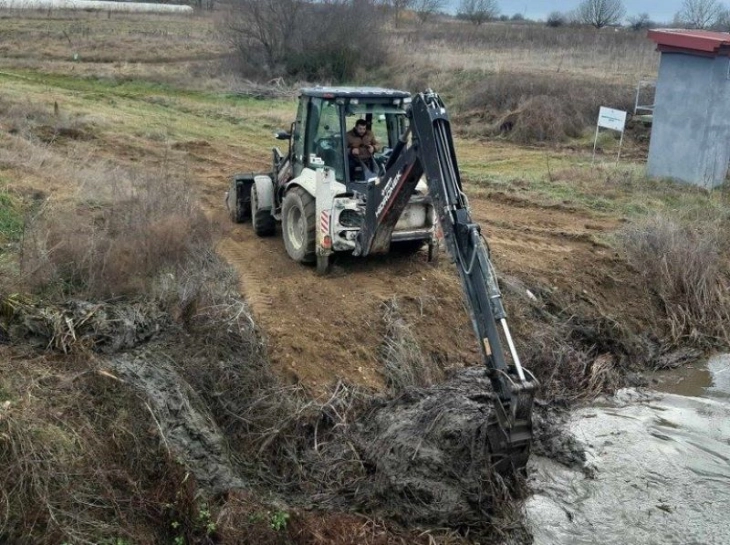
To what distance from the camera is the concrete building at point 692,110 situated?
52.9 feet

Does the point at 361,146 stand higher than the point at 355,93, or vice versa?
the point at 355,93

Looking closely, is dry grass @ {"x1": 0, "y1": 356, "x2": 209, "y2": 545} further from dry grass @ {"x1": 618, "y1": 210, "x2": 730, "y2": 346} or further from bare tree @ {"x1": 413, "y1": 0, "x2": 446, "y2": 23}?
bare tree @ {"x1": 413, "y1": 0, "x2": 446, "y2": 23}

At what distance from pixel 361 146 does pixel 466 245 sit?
3.39 meters

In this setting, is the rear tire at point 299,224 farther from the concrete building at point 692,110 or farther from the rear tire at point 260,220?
the concrete building at point 692,110

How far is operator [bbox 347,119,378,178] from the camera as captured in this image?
9.99 m

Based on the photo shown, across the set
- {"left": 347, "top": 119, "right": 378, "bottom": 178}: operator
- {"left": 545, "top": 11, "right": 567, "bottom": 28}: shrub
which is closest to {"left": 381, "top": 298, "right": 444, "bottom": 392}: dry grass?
{"left": 347, "top": 119, "right": 378, "bottom": 178}: operator

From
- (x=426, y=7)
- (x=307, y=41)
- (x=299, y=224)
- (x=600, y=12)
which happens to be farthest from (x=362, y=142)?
(x=426, y=7)

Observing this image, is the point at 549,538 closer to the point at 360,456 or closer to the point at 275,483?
the point at 360,456

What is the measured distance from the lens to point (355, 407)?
314 inches

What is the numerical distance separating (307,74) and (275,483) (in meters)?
27.4

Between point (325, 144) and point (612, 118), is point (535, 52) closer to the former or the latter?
point (612, 118)

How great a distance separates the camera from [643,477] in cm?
787

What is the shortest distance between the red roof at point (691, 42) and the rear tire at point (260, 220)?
31.3 feet

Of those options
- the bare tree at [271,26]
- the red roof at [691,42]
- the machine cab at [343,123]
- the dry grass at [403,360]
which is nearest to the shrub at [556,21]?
the bare tree at [271,26]
